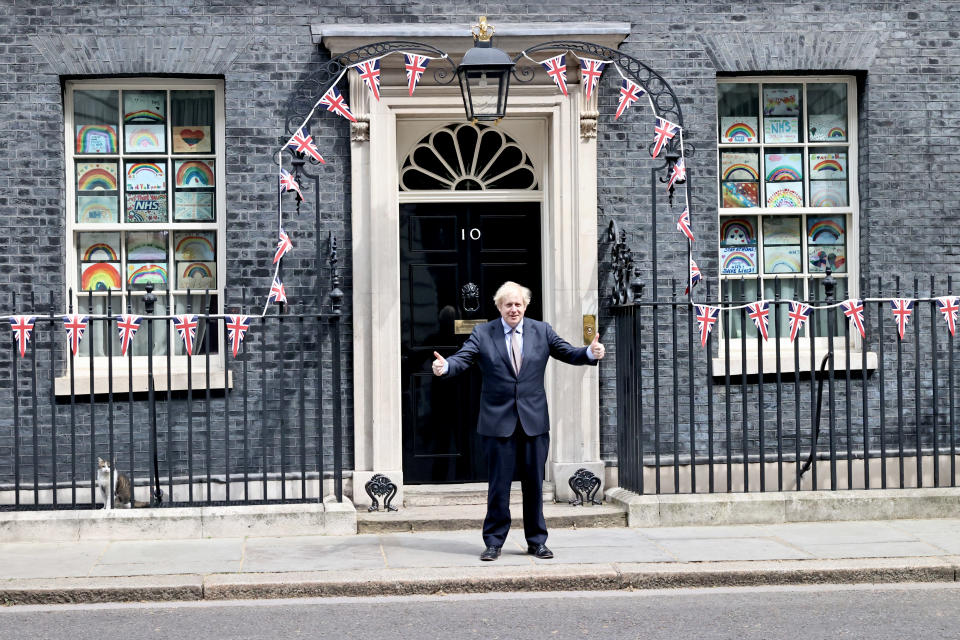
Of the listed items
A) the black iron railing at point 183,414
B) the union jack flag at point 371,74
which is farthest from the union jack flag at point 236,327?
the union jack flag at point 371,74

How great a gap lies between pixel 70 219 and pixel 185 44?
163 cm

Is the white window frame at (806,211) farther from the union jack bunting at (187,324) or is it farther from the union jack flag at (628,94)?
the union jack bunting at (187,324)

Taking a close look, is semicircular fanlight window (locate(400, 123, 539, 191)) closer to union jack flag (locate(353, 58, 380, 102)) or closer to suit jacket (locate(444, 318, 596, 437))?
union jack flag (locate(353, 58, 380, 102))

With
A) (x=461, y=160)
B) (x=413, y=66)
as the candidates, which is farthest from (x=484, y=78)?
(x=461, y=160)

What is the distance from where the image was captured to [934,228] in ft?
33.2

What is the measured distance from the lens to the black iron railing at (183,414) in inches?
368

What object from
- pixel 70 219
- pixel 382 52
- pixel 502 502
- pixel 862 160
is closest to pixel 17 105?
pixel 70 219

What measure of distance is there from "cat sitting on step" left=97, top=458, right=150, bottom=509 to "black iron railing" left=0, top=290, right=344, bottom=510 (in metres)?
0.14

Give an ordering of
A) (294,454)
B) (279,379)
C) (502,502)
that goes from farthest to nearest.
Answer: (294,454)
(279,379)
(502,502)

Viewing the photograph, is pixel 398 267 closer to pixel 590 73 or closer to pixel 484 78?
pixel 484 78

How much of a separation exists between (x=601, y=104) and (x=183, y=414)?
406 centimetres

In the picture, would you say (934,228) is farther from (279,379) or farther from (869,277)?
(279,379)

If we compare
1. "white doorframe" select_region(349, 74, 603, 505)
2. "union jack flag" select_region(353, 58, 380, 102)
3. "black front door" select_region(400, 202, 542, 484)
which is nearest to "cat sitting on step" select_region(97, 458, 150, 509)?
"white doorframe" select_region(349, 74, 603, 505)

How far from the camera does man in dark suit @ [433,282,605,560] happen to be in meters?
7.85
